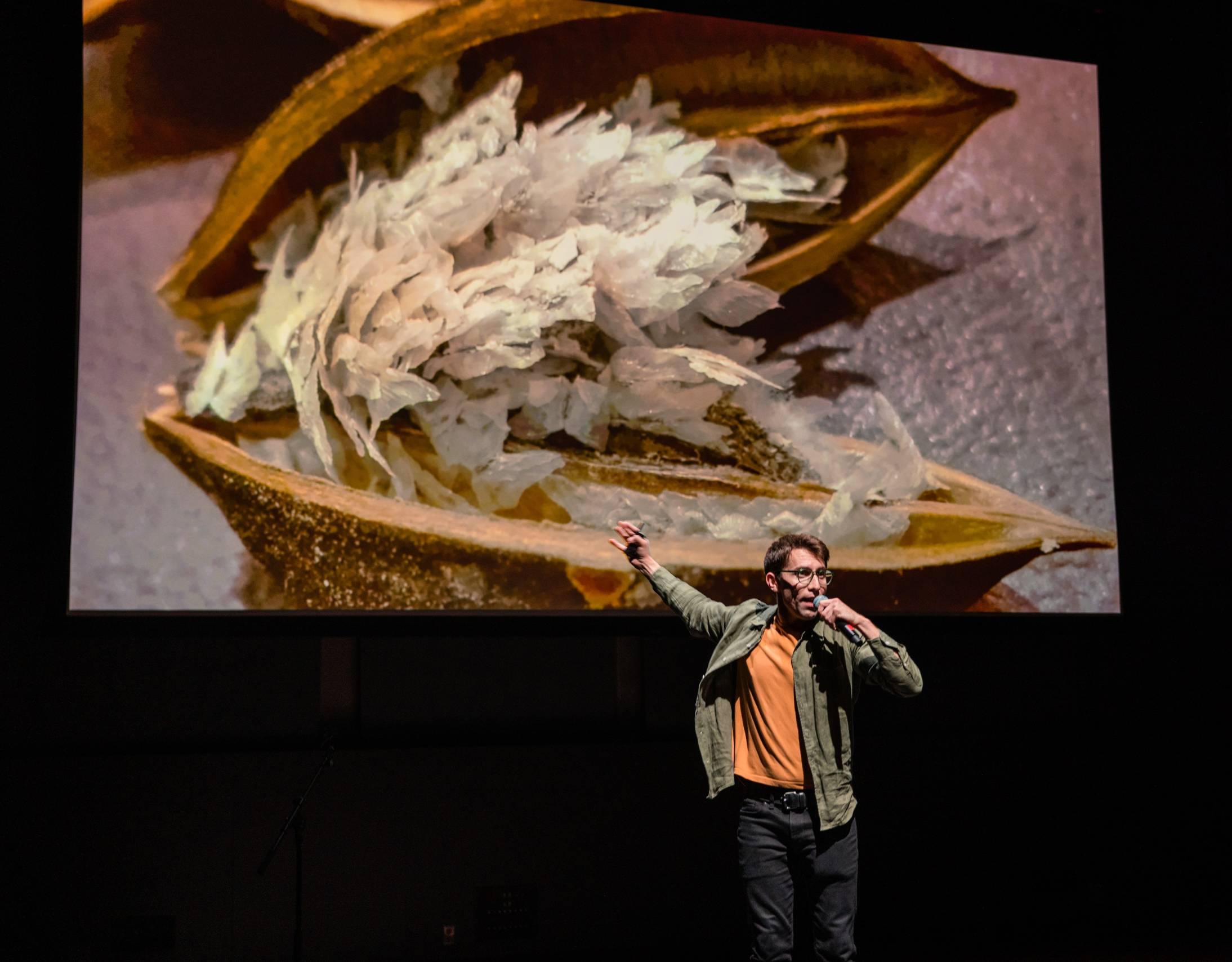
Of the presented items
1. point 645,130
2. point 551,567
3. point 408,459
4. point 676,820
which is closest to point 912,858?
point 676,820

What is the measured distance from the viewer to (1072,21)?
14.1 feet

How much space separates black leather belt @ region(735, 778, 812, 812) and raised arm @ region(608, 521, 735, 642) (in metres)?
0.41

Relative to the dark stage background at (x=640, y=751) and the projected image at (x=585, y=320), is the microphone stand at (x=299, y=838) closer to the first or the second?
the dark stage background at (x=640, y=751)

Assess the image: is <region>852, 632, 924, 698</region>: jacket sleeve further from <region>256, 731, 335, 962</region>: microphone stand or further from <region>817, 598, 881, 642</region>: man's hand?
<region>256, 731, 335, 962</region>: microphone stand

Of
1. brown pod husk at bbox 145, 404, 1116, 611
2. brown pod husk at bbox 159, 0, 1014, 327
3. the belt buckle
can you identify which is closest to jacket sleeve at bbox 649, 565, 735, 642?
the belt buckle

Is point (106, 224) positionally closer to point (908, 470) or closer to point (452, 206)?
point (452, 206)

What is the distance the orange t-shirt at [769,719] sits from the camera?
2703 millimetres

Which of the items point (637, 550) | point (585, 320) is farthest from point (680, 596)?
point (585, 320)

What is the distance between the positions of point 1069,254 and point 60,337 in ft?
11.2

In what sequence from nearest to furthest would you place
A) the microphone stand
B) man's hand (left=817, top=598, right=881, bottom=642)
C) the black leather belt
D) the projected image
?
man's hand (left=817, top=598, right=881, bottom=642)
the black leather belt
the microphone stand
the projected image

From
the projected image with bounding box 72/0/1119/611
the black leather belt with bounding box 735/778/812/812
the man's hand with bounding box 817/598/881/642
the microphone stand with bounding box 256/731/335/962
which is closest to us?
the man's hand with bounding box 817/598/881/642

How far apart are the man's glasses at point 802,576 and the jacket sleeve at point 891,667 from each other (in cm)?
19

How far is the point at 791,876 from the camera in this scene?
107 inches

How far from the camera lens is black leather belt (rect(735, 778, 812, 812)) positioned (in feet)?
8.78
